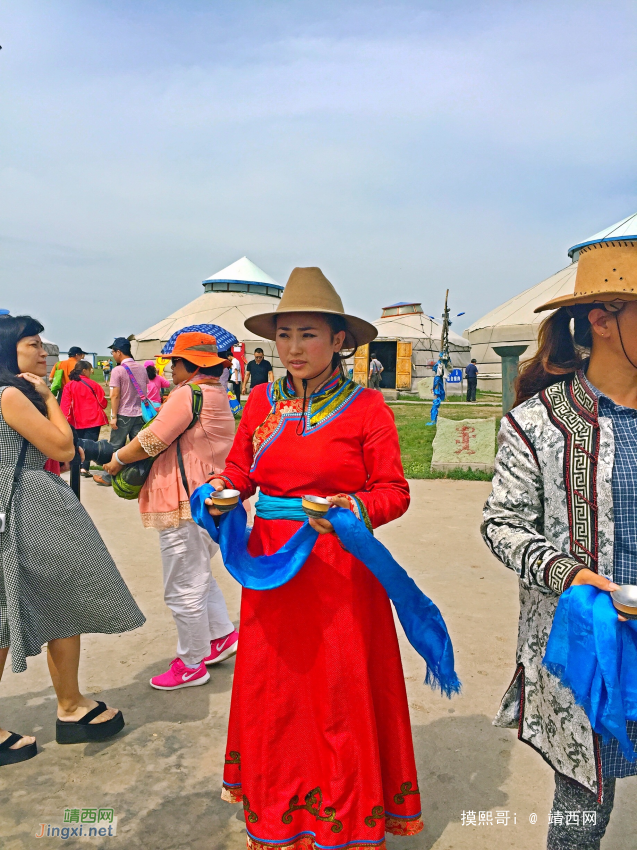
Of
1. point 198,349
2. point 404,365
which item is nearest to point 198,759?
point 198,349

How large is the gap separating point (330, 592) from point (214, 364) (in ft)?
6.00

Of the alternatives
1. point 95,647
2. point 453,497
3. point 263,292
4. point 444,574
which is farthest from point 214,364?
point 263,292

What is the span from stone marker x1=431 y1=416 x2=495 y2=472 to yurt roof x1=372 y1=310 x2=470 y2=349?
19828 mm

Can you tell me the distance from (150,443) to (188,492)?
14.5 inches

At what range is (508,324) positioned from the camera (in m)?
28.3

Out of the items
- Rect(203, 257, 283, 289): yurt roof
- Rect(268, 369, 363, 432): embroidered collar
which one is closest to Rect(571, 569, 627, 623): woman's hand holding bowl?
Rect(268, 369, 363, 432): embroidered collar

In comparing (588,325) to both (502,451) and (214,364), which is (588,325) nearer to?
(502,451)

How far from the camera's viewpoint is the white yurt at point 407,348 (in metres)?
29.1

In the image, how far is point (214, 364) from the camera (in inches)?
147

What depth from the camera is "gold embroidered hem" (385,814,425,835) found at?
7.64 feet

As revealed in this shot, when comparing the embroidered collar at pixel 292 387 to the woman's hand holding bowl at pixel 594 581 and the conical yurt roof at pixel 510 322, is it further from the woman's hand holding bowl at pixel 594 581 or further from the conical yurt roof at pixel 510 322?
the conical yurt roof at pixel 510 322

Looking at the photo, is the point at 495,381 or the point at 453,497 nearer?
the point at 453,497

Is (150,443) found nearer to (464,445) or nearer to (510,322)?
(464,445)

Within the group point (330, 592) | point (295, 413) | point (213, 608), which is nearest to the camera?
point (330, 592)
